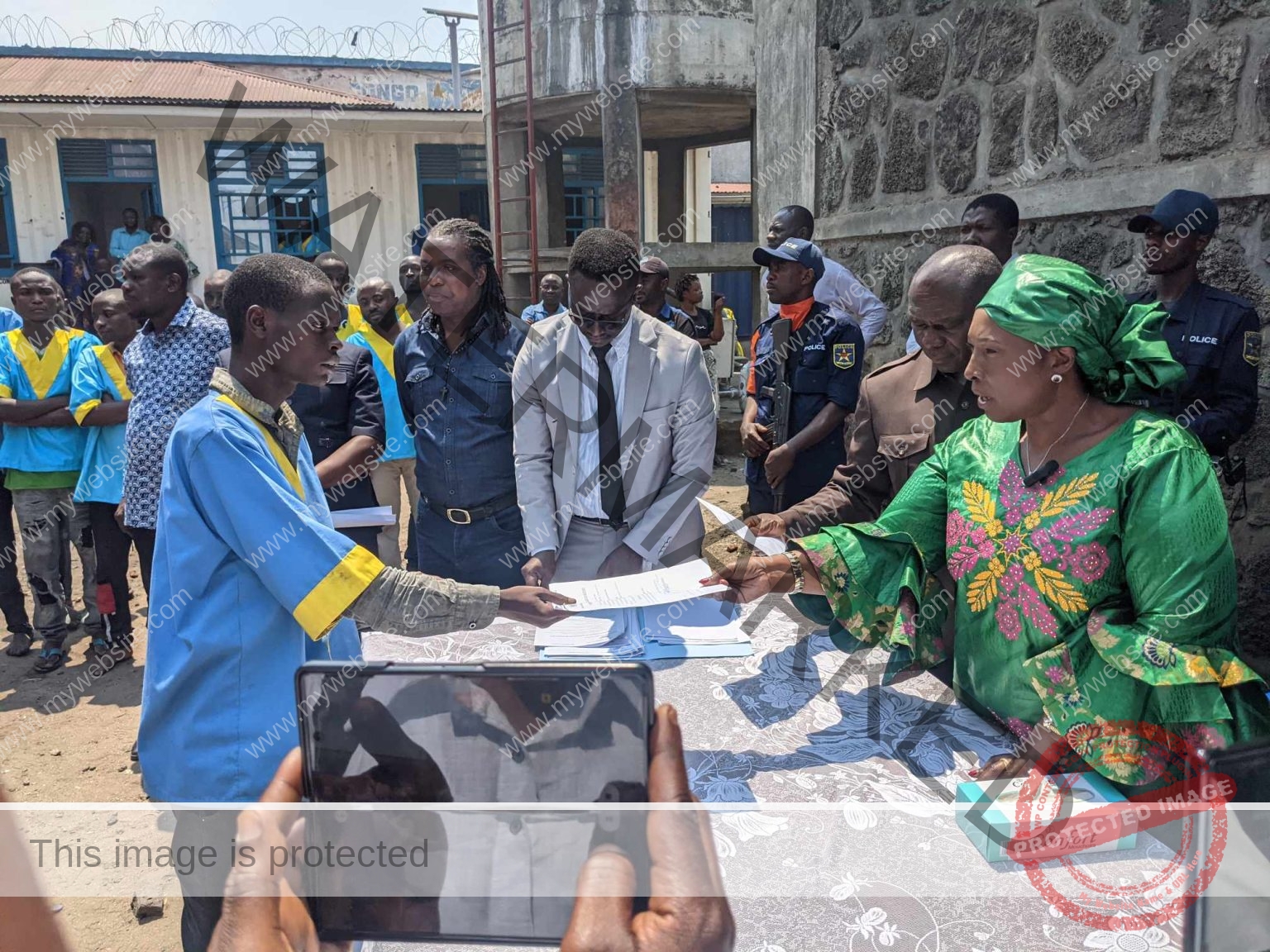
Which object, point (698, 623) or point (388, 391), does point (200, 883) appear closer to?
point (698, 623)

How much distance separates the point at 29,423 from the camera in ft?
16.2

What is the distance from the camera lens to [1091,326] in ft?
6.16

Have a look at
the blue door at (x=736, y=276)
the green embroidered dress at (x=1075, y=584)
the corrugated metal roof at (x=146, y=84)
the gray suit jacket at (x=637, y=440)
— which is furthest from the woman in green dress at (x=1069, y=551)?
the blue door at (x=736, y=276)

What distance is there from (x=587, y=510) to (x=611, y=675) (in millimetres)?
2081

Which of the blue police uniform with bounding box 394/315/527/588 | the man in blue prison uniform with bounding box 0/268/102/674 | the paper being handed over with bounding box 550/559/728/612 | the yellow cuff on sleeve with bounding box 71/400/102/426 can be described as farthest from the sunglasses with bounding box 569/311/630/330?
the man in blue prison uniform with bounding box 0/268/102/674

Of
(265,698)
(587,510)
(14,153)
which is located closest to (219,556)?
(265,698)

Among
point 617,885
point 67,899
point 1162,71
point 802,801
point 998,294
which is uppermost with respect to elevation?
point 1162,71

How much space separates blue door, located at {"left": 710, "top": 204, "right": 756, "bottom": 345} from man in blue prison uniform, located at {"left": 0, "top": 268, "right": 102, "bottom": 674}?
1579 centimetres

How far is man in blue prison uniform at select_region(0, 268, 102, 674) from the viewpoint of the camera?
4996 mm

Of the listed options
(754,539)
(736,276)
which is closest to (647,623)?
(754,539)

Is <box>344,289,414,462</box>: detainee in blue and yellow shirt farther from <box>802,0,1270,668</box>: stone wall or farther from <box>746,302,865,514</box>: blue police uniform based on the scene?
<box>802,0,1270,668</box>: stone wall

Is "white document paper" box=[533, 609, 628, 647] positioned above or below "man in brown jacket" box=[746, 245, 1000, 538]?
below

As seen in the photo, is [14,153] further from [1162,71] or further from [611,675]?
[611,675]

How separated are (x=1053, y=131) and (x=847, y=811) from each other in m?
3.13
